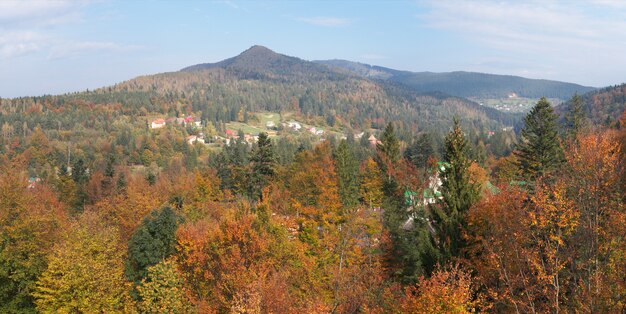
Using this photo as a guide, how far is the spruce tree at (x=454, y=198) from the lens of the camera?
25.6 meters

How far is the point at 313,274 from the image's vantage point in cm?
2839

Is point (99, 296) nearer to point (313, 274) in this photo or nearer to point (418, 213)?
point (313, 274)

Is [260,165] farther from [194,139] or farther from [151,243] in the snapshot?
[194,139]

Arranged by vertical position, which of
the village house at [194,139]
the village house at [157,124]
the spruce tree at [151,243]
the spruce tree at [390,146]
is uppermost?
the spruce tree at [390,146]

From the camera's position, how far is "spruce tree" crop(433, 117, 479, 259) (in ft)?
83.9

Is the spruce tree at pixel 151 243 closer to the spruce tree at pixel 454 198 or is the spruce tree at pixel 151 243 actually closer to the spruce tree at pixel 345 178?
the spruce tree at pixel 454 198

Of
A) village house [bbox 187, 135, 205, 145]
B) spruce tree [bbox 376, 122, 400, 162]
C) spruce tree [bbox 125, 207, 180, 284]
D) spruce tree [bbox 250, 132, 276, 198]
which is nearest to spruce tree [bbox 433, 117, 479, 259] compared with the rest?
spruce tree [bbox 125, 207, 180, 284]

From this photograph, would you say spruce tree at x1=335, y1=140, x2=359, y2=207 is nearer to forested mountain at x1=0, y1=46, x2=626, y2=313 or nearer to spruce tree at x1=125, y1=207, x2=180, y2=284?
forested mountain at x1=0, y1=46, x2=626, y2=313

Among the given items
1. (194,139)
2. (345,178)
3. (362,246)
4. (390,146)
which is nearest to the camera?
(362,246)

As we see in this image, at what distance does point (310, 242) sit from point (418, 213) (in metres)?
9.30

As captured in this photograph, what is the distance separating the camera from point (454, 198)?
26.3 meters

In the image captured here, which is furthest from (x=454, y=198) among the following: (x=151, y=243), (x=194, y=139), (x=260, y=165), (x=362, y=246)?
(x=194, y=139)

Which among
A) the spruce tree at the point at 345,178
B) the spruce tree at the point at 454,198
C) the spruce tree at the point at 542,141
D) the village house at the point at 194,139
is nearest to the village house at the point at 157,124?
the village house at the point at 194,139

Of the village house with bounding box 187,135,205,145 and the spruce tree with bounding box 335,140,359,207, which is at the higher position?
the spruce tree with bounding box 335,140,359,207
